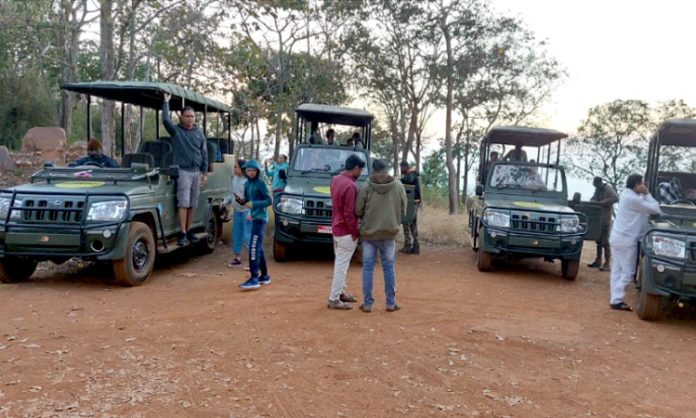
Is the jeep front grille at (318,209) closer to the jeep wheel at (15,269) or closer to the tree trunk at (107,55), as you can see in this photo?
the jeep wheel at (15,269)

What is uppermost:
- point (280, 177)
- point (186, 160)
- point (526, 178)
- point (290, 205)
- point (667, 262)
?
point (186, 160)

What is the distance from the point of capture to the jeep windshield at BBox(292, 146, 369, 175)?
955cm

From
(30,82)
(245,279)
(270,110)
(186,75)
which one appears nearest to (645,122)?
(270,110)

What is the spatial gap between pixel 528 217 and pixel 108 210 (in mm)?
5692

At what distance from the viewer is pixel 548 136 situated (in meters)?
10.6

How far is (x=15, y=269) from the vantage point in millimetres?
6758

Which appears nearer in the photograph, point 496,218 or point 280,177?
point 496,218

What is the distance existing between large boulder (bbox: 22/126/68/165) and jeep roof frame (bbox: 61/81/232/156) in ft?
31.6

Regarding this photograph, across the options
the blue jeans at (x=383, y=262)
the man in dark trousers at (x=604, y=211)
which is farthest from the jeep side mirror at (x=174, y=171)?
the man in dark trousers at (x=604, y=211)

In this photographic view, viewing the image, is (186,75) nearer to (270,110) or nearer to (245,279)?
(270,110)

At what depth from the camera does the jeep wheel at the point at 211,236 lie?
9.40 m

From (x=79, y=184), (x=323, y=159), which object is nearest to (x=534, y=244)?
(x=323, y=159)

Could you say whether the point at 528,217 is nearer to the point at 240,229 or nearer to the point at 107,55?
the point at 240,229

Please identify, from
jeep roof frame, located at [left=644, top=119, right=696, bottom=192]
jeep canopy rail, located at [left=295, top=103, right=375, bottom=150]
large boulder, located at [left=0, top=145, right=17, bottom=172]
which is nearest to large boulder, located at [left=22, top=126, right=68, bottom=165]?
large boulder, located at [left=0, top=145, right=17, bottom=172]
